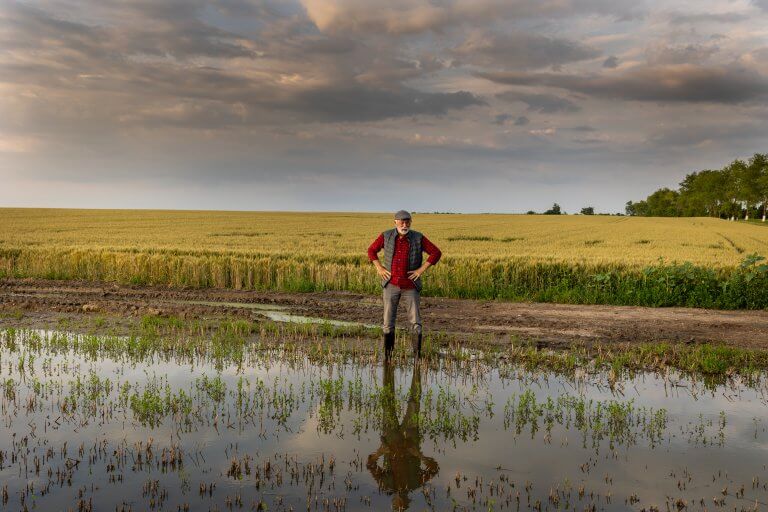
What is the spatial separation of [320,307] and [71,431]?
10.5 meters

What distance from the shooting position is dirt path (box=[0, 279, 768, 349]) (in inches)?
565

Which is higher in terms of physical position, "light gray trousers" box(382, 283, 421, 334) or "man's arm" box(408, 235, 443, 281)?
"man's arm" box(408, 235, 443, 281)

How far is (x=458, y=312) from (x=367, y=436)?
390 inches

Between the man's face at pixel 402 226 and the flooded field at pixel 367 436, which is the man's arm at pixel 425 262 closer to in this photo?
the man's face at pixel 402 226

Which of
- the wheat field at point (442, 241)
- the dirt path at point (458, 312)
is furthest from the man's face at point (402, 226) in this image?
the wheat field at point (442, 241)

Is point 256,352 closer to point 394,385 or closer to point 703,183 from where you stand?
point 394,385

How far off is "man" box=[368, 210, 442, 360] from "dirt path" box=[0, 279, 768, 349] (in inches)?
130

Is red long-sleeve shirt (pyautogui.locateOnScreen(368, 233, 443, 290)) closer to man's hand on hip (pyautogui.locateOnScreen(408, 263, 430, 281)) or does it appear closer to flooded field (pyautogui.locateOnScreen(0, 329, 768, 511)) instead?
man's hand on hip (pyautogui.locateOnScreen(408, 263, 430, 281))

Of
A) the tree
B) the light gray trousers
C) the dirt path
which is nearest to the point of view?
the light gray trousers

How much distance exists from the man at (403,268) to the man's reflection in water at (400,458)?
2.60 metres

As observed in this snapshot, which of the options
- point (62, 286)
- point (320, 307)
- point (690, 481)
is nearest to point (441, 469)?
point (690, 481)

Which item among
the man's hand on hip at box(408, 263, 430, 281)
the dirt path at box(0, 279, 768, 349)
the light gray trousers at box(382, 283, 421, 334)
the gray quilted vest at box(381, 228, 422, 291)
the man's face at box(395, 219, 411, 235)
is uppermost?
the man's face at box(395, 219, 411, 235)

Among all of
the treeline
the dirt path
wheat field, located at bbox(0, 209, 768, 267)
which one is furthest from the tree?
the dirt path

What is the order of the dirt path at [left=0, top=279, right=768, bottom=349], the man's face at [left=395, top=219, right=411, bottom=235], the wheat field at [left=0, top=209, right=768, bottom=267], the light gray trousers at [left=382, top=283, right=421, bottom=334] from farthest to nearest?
the wheat field at [left=0, top=209, right=768, bottom=267], the dirt path at [left=0, top=279, right=768, bottom=349], the light gray trousers at [left=382, top=283, right=421, bottom=334], the man's face at [left=395, top=219, right=411, bottom=235]
